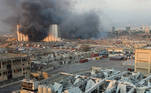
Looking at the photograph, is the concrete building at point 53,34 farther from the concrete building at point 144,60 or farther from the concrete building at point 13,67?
the concrete building at point 144,60

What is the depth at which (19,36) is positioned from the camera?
6875 cm

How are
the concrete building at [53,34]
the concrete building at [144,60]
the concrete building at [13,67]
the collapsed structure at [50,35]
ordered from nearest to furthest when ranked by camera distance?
the concrete building at [144,60], the concrete building at [13,67], the collapsed structure at [50,35], the concrete building at [53,34]

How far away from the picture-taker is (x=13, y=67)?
53.2 ft

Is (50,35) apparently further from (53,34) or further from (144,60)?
(144,60)

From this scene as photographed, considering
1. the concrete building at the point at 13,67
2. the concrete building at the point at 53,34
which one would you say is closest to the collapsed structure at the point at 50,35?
the concrete building at the point at 53,34

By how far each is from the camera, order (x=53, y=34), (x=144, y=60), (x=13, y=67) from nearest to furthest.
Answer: (x=144, y=60)
(x=13, y=67)
(x=53, y=34)

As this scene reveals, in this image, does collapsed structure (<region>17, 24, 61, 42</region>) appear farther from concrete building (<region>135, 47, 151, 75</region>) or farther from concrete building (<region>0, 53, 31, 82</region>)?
concrete building (<region>135, 47, 151, 75</region>)

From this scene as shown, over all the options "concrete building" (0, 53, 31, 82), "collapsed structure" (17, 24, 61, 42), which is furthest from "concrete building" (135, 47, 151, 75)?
"collapsed structure" (17, 24, 61, 42)

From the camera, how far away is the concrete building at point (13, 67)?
1531 centimetres

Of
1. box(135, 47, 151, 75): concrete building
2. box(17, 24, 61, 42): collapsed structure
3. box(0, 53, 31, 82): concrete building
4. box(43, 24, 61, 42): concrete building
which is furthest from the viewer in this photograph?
box(43, 24, 61, 42): concrete building

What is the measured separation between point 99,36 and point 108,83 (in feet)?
263

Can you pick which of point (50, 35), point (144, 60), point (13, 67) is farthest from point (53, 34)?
point (144, 60)

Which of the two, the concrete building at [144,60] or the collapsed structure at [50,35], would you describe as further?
the collapsed structure at [50,35]

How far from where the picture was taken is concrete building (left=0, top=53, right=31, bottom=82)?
1531cm
